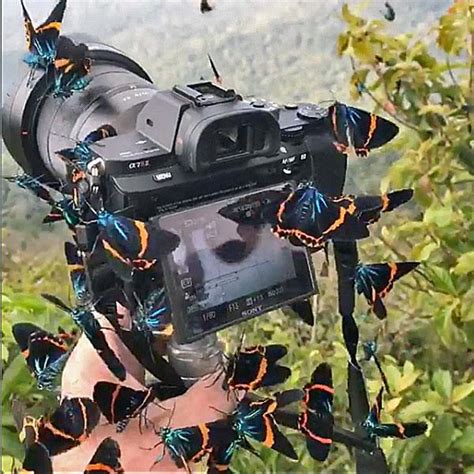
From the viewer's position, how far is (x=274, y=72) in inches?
49.2

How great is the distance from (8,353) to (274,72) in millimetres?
495

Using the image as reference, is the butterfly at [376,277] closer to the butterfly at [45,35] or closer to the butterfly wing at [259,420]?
the butterfly wing at [259,420]

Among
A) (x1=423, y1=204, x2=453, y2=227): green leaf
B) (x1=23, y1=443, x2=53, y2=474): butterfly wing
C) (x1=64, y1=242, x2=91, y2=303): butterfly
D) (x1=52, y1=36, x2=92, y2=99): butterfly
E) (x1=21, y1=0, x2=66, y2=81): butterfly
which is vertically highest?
(x1=21, y1=0, x2=66, y2=81): butterfly

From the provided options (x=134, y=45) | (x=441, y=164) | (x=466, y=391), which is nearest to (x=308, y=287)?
(x=466, y=391)

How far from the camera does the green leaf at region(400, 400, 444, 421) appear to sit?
91cm

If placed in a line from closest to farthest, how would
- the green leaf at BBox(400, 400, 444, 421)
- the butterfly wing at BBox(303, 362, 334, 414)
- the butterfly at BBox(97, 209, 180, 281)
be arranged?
1. the butterfly at BBox(97, 209, 180, 281)
2. the butterfly wing at BBox(303, 362, 334, 414)
3. the green leaf at BBox(400, 400, 444, 421)

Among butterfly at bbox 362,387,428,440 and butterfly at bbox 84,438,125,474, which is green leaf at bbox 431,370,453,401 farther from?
butterfly at bbox 84,438,125,474

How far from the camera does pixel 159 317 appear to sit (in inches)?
25.0

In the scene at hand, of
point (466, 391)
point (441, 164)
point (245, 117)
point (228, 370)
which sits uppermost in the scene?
point (245, 117)

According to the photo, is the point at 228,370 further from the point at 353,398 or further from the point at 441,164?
the point at 441,164

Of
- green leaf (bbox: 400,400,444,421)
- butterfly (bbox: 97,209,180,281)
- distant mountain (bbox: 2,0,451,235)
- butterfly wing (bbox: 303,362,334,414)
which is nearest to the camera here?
butterfly (bbox: 97,209,180,281)

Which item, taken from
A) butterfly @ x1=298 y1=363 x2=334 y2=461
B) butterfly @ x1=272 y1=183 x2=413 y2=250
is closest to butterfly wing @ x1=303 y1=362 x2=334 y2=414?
butterfly @ x1=298 y1=363 x2=334 y2=461

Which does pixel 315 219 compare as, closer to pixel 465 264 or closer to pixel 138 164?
pixel 138 164

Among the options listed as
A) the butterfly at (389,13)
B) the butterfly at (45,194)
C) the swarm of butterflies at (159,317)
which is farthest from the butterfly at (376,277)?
the butterfly at (389,13)
